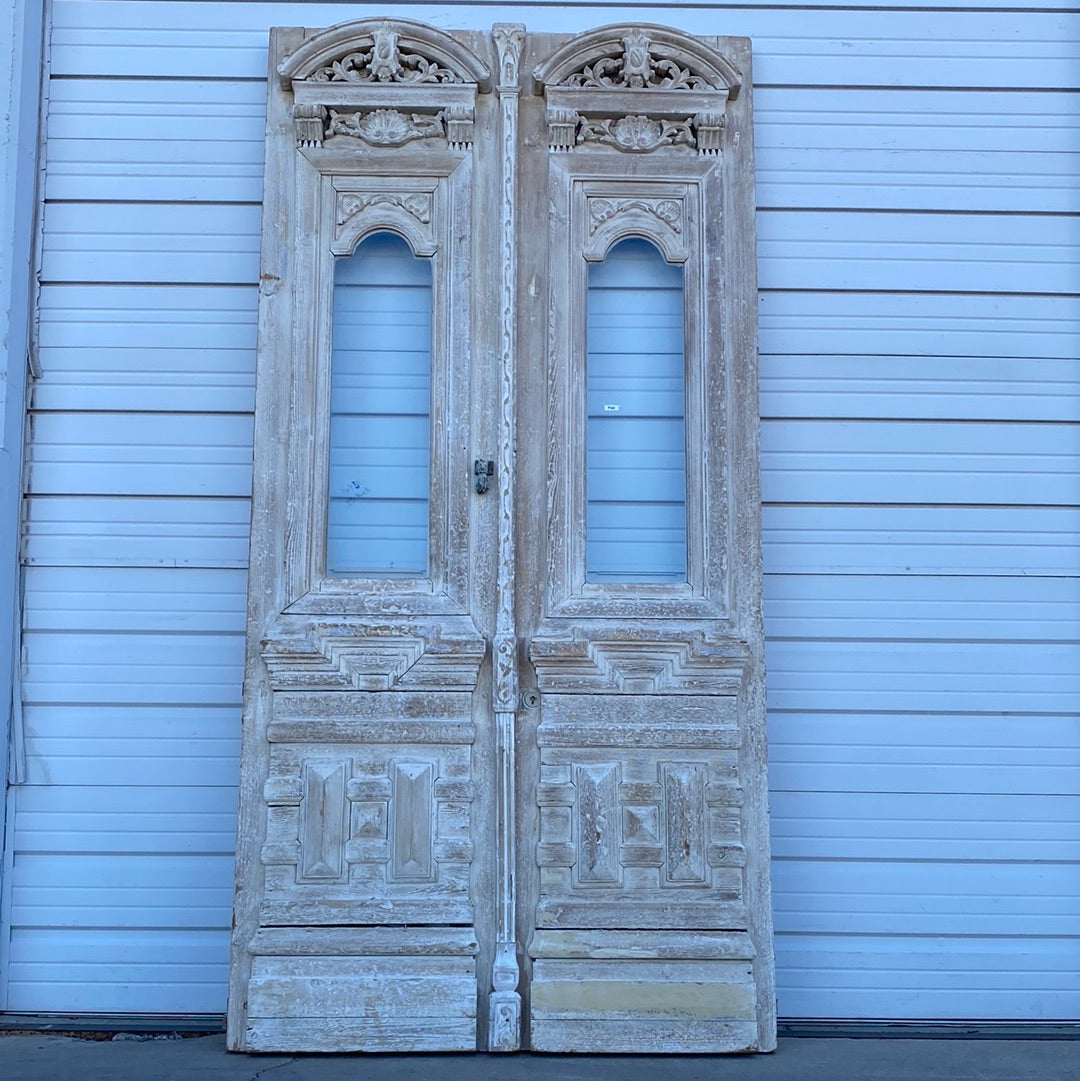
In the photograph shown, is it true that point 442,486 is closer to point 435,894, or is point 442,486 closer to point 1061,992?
point 435,894

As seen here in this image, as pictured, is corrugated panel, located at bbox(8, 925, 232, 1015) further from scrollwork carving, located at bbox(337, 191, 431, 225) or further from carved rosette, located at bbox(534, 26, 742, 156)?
carved rosette, located at bbox(534, 26, 742, 156)

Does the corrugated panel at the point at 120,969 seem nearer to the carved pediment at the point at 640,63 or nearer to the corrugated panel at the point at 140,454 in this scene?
the corrugated panel at the point at 140,454

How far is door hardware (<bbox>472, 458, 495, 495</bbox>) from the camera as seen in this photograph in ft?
13.4

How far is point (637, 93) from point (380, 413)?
4.57 feet

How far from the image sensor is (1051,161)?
4551 millimetres

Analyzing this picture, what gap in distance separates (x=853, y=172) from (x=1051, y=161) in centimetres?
73

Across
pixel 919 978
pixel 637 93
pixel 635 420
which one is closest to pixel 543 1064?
pixel 919 978

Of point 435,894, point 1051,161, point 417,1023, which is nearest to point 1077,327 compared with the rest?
point 1051,161

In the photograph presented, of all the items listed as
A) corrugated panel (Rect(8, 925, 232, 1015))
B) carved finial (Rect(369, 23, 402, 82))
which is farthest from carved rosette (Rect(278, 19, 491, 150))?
corrugated panel (Rect(8, 925, 232, 1015))

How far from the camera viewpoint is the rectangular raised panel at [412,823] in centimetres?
388

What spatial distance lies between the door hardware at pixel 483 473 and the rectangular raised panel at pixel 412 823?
0.90 metres

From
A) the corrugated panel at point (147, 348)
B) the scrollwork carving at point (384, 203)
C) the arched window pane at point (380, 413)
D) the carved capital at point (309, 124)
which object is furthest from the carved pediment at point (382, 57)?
the corrugated panel at point (147, 348)

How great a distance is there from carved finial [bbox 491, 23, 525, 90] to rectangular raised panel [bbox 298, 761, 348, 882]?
2.34 meters

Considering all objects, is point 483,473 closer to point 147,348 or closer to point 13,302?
point 147,348
